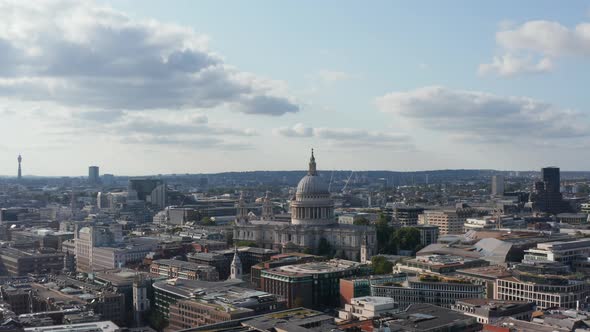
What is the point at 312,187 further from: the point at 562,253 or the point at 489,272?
the point at 489,272

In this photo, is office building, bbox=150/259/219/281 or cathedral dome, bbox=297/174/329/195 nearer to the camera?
office building, bbox=150/259/219/281

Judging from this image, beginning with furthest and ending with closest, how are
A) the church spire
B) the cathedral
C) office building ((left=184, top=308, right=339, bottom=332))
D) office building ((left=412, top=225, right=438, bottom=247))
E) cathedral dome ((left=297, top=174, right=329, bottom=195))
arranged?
1. the church spire
2. office building ((left=412, top=225, right=438, bottom=247))
3. cathedral dome ((left=297, top=174, right=329, bottom=195))
4. the cathedral
5. office building ((left=184, top=308, right=339, bottom=332))

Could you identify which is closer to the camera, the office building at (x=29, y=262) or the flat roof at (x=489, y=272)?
the flat roof at (x=489, y=272)

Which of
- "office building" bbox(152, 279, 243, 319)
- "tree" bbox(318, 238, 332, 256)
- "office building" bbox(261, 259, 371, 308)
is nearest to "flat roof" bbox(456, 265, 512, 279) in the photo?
"office building" bbox(261, 259, 371, 308)

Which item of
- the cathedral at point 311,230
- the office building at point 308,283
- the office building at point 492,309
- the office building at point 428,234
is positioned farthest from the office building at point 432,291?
the office building at point 428,234

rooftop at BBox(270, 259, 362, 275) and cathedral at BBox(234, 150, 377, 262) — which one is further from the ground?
cathedral at BBox(234, 150, 377, 262)

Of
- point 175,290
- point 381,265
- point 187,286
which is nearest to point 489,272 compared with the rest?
point 381,265

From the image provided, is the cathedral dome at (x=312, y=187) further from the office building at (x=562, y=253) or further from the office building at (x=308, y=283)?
the office building at (x=308, y=283)

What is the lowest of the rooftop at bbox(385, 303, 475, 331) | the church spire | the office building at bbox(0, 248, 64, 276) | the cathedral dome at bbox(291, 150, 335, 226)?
the office building at bbox(0, 248, 64, 276)

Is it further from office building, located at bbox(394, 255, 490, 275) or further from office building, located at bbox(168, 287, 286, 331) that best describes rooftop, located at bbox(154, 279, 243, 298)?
office building, located at bbox(394, 255, 490, 275)
